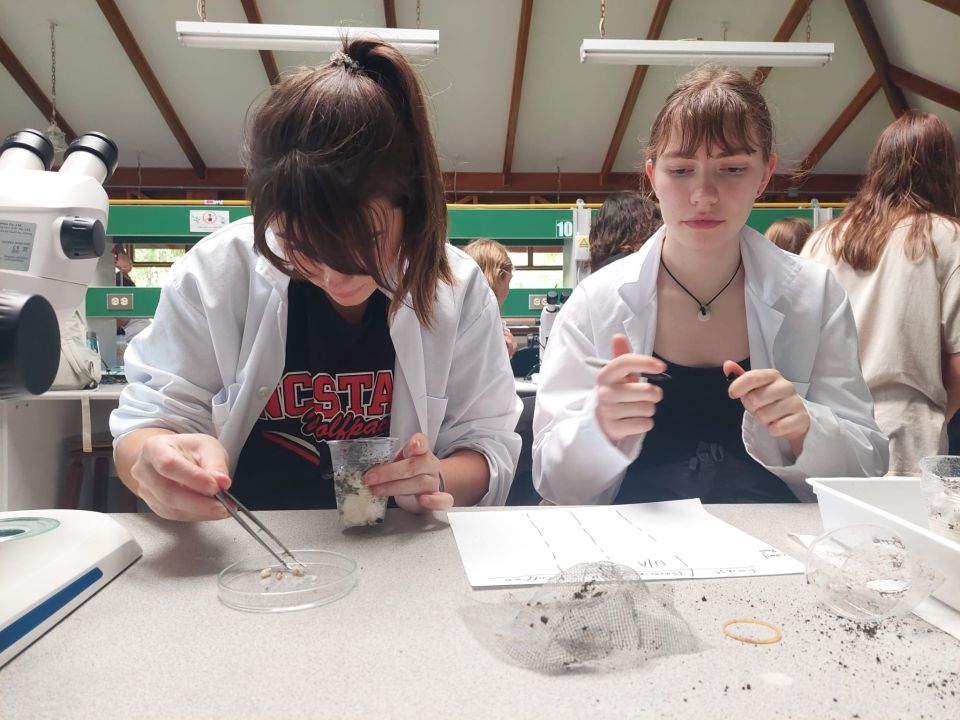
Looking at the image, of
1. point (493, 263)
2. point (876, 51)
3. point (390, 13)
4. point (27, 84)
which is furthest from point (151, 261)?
point (876, 51)

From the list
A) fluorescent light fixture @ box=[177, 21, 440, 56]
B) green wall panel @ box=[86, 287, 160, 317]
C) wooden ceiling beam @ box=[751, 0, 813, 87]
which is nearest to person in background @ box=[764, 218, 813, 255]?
fluorescent light fixture @ box=[177, 21, 440, 56]

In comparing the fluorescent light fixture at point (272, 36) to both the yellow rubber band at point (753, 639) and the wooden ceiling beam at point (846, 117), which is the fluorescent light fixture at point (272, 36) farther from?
the wooden ceiling beam at point (846, 117)

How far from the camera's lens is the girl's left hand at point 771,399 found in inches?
40.6

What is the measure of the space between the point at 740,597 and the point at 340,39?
0.95 meters

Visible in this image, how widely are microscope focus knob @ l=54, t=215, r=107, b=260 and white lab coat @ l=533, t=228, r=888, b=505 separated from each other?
0.81m

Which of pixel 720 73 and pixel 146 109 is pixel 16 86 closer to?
pixel 146 109

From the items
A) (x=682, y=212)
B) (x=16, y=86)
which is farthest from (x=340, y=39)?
(x=16, y=86)

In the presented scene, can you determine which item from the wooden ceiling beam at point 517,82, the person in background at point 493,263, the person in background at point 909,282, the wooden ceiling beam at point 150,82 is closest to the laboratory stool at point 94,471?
the person in background at point 493,263

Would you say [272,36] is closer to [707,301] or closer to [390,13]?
[390,13]

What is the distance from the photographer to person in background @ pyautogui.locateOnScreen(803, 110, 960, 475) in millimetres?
1738

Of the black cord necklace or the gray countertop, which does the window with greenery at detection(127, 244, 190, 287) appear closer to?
the black cord necklace

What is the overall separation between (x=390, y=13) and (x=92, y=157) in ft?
25.0

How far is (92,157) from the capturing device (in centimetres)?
79

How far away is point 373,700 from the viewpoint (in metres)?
0.52
